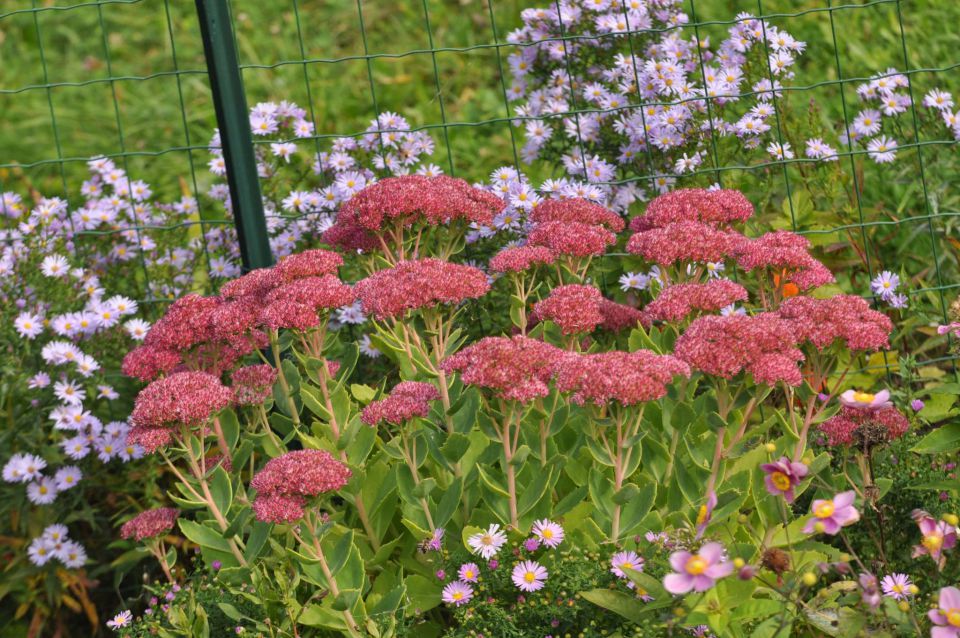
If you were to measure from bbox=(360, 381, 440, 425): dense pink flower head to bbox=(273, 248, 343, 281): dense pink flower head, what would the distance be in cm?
44

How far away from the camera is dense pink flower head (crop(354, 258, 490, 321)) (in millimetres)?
2668

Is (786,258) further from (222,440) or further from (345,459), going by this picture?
(222,440)

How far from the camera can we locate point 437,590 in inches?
107

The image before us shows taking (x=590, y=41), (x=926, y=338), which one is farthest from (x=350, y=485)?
(x=926, y=338)

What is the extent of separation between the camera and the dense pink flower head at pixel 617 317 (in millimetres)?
3070

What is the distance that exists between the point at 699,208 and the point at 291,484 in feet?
4.18

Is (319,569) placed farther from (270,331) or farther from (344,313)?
(344,313)

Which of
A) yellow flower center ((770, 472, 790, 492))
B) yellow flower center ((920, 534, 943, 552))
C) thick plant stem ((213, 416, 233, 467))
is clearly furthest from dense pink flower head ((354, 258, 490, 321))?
yellow flower center ((920, 534, 943, 552))

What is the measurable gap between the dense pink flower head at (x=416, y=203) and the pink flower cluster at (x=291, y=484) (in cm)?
75

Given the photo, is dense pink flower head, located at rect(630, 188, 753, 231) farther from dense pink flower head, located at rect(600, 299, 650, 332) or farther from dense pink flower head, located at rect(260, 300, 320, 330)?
dense pink flower head, located at rect(260, 300, 320, 330)

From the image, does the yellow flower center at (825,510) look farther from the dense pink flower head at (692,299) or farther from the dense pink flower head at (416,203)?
the dense pink flower head at (416,203)

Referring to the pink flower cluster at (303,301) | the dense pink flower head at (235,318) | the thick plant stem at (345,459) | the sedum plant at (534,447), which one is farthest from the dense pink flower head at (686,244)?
the dense pink flower head at (235,318)

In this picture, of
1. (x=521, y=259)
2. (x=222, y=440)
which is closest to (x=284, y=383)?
(x=222, y=440)

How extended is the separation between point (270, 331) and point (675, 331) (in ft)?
3.18
